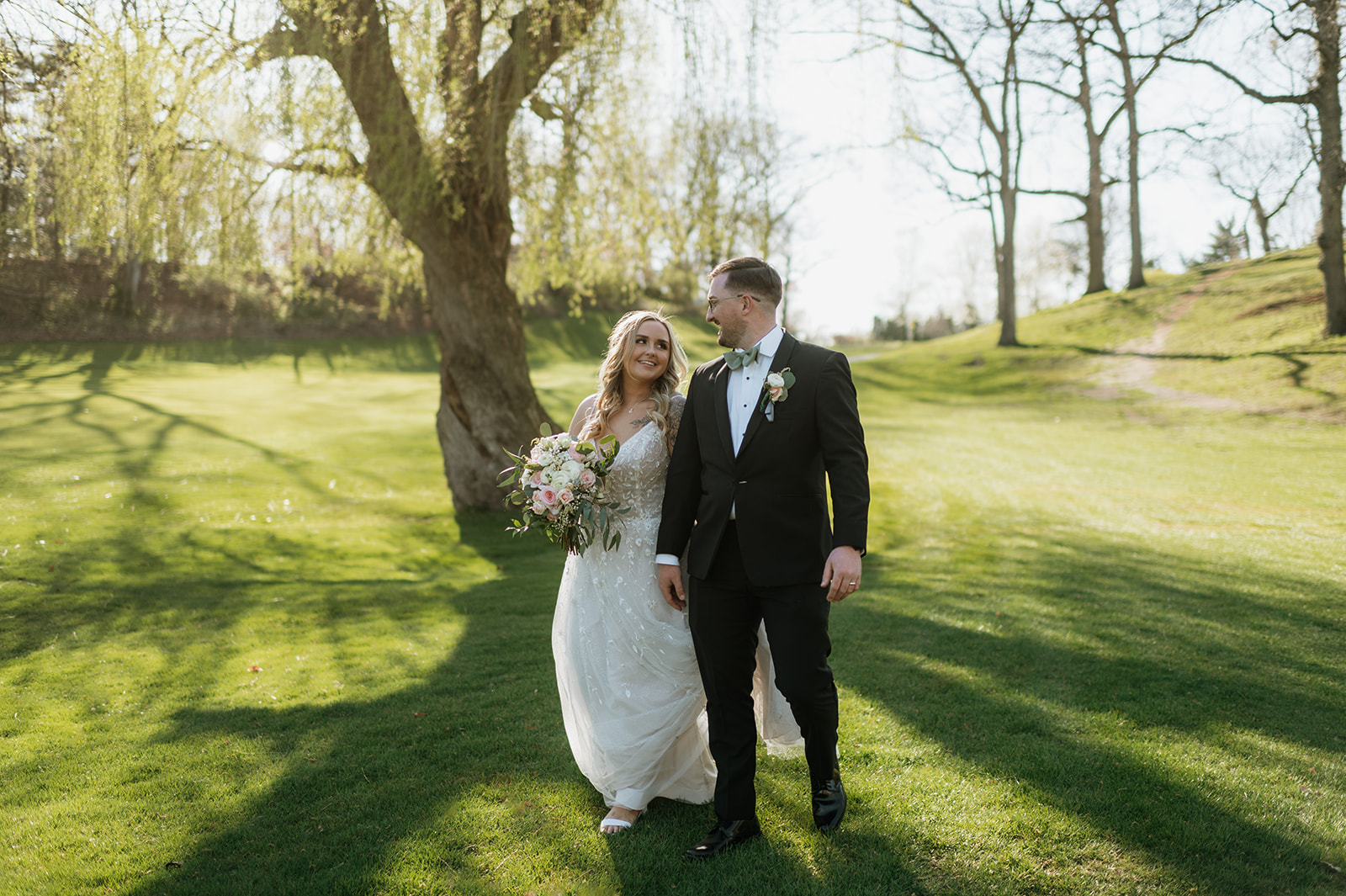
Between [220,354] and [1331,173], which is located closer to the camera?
[1331,173]

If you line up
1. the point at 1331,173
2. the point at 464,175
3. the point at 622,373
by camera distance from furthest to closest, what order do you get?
the point at 1331,173
the point at 464,175
the point at 622,373

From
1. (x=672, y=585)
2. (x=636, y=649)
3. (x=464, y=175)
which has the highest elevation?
(x=464, y=175)

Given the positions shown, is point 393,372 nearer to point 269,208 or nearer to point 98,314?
point 98,314

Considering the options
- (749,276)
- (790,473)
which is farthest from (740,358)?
(790,473)

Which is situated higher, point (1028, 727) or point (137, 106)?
point (137, 106)

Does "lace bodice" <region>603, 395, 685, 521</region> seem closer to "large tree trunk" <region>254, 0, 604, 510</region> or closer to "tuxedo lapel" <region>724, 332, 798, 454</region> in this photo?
"tuxedo lapel" <region>724, 332, 798, 454</region>

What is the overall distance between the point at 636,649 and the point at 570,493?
0.76 metres

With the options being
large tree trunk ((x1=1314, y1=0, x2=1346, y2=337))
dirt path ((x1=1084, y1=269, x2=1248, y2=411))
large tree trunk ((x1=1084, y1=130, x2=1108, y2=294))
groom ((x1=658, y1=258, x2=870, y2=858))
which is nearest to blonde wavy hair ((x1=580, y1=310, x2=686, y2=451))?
groom ((x1=658, y1=258, x2=870, y2=858))

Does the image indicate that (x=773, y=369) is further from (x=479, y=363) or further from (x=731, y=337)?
(x=479, y=363)

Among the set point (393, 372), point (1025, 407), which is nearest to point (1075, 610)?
point (1025, 407)

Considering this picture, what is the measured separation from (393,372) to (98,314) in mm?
12363

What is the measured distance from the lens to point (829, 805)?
11.1ft

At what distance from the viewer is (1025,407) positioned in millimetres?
22078

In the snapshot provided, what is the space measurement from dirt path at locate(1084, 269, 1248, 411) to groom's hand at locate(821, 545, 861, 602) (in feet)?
63.0
